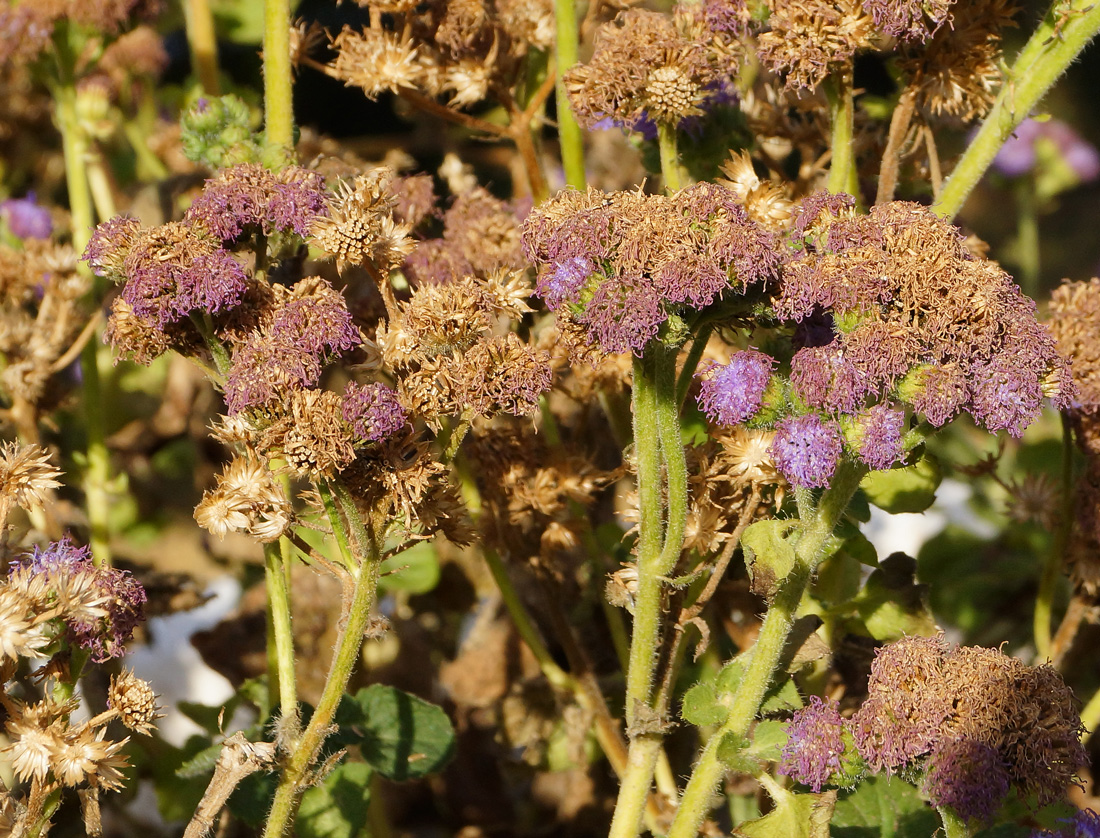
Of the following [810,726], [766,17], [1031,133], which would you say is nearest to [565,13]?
[766,17]

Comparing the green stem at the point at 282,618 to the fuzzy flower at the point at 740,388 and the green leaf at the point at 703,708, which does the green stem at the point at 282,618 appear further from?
the fuzzy flower at the point at 740,388

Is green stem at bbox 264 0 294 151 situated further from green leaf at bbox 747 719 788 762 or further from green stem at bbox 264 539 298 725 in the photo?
green leaf at bbox 747 719 788 762

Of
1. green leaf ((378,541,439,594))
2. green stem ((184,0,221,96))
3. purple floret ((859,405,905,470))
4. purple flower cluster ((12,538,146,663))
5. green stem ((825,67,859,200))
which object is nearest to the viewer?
purple floret ((859,405,905,470))

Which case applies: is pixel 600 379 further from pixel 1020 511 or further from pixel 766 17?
pixel 1020 511

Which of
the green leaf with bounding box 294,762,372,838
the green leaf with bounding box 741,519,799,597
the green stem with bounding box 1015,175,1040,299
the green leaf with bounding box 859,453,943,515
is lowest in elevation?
the green stem with bounding box 1015,175,1040,299

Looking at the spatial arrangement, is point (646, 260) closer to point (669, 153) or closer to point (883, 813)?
point (669, 153)

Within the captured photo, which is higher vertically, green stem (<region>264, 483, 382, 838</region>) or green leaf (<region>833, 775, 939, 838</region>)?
green stem (<region>264, 483, 382, 838</region>)

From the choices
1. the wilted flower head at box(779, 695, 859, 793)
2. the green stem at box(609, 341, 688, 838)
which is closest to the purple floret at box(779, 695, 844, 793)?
the wilted flower head at box(779, 695, 859, 793)

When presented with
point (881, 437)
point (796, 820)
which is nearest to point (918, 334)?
point (881, 437)
